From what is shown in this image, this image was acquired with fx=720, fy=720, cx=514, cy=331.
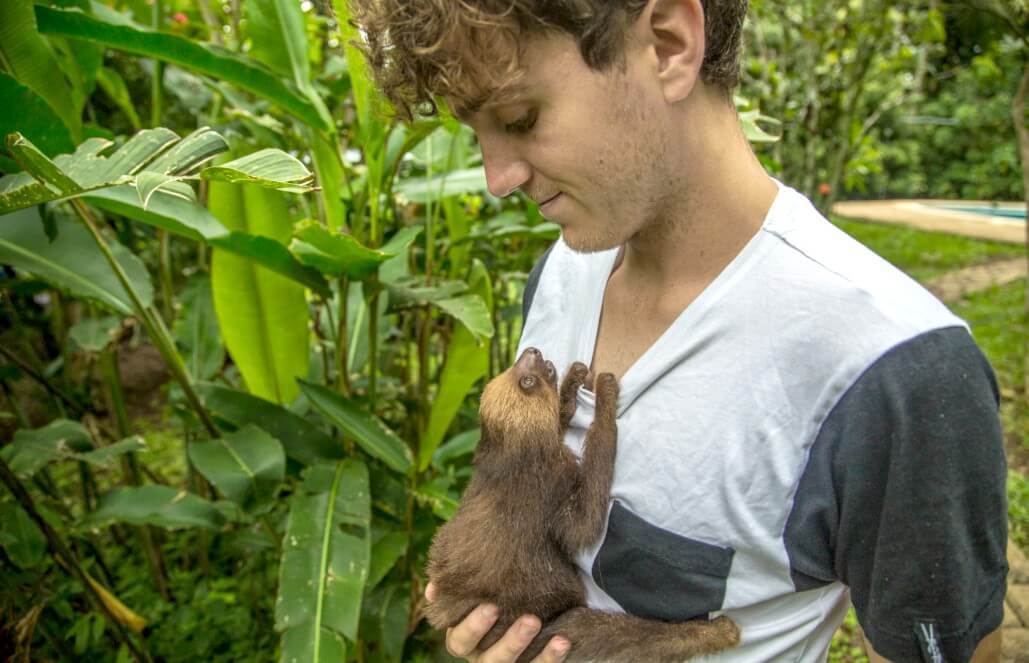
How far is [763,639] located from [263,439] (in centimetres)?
132

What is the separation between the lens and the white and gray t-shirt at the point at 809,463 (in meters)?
0.78

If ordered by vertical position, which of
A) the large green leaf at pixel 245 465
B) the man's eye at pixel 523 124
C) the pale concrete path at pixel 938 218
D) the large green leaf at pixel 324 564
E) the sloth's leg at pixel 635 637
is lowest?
the pale concrete path at pixel 938 218

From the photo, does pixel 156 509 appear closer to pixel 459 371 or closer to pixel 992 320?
pixel 459 371

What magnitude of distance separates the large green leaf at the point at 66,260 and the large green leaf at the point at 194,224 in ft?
0.85

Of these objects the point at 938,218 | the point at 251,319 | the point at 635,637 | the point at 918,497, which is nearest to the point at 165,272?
the point at 251,319

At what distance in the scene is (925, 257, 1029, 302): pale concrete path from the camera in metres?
7.06

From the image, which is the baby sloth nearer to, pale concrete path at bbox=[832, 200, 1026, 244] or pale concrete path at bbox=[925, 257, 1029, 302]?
pale concrete path at bbox=[925, 257, 1029, 302]

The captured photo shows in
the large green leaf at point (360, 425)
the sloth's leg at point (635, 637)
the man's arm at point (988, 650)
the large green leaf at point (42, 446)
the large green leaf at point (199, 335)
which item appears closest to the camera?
the man's arm at point (988, 650)

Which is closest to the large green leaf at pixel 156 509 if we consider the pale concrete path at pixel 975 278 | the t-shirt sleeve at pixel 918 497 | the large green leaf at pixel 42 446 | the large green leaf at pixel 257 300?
the large green leaf at pixel 42 446

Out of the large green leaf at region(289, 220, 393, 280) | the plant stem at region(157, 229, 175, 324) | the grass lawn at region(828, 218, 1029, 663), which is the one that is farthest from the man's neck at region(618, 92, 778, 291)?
the grass lawn at region(828, 218, 1029, 663)

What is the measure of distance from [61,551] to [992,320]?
6685mm

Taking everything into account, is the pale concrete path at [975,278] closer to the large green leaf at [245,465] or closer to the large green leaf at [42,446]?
the large green leaf at [245,465]

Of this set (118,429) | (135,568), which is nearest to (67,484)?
(135,568)

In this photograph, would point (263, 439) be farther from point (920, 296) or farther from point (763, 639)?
point (920, 296)
